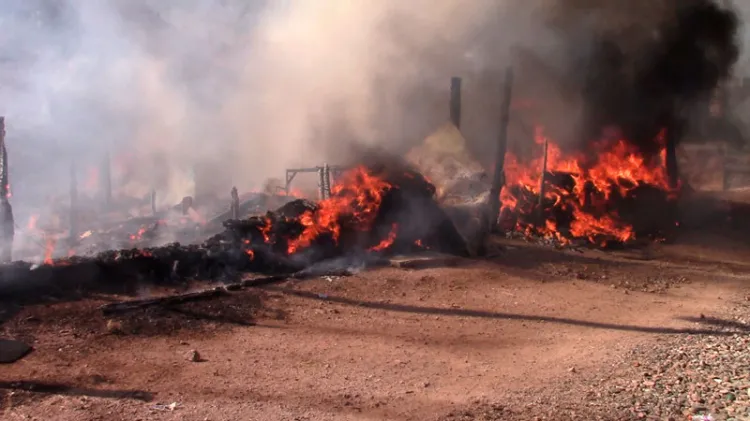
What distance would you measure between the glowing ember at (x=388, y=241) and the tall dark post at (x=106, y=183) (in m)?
22.9

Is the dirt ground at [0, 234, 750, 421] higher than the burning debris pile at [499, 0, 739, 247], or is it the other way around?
the burning debris pile at [499, 0, 739, 247]

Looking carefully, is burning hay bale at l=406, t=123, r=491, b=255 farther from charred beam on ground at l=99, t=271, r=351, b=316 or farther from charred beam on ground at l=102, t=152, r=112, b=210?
A: charred beam on ground at l=102, t=152, r=112, b=210

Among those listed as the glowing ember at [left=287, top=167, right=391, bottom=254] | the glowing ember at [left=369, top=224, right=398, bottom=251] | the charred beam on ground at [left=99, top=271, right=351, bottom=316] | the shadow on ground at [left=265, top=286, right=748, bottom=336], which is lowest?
the shadow on ground at [left=265, top=286, right=748, bottom=336]

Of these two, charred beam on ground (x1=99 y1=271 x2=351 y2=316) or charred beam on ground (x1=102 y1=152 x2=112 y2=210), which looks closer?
charred beam on ground (x1=99 y1=271 x2=351 y2=316)

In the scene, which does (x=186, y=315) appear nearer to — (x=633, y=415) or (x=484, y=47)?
(x=633, y=415)

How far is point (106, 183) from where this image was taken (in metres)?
34.2

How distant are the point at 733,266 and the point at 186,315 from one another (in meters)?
14.6

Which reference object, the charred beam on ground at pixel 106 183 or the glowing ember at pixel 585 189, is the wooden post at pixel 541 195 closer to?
the glowing ember at pixel 585 189

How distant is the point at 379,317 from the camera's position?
1030cm

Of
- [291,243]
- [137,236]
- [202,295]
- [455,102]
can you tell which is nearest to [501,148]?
[291,243]

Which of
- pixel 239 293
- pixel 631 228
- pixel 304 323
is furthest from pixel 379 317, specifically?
pixel 631 228

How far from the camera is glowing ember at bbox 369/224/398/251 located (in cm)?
1568

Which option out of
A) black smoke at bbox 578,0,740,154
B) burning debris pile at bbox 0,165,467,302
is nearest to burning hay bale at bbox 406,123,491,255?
burning debris pile at bbox 0,165,467,302

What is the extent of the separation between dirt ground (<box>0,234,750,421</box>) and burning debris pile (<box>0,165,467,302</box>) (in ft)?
3.83
